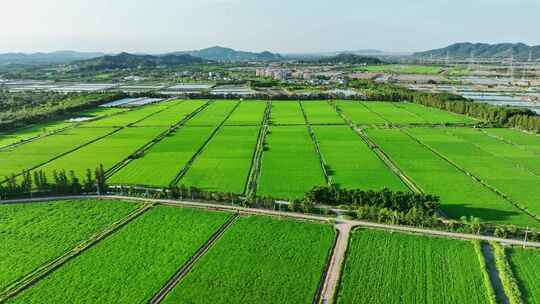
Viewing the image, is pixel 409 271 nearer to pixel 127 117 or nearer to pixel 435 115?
pixel 435 115

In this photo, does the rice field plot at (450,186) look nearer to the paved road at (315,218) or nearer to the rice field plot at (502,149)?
the paved road at (315,218)

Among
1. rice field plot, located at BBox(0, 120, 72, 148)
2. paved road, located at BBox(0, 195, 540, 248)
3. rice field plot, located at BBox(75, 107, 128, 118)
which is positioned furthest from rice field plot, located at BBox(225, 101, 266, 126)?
paved road, located at BBox(0, 195, 540, 248)

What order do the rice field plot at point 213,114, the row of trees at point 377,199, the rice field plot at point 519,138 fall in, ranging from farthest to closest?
the rice field plot at point 213,114
the rice field plot at point 519,138
the row of trees at point 377,199

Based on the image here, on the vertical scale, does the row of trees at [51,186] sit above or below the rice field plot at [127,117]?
below

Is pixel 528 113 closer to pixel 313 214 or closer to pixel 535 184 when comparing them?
pixel 535 184

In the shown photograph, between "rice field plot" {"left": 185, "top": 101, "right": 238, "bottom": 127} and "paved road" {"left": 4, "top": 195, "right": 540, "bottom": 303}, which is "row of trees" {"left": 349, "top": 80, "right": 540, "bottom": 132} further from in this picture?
"paved road" {"left": 4, "top": 195, "right": 540, "bottom": 303}

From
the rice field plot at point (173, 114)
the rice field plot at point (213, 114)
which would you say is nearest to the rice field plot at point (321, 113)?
the rice field plot at point (213, 114)
